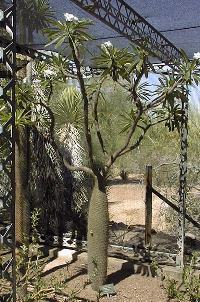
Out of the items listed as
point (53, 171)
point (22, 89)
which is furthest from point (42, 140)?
point (22, 89)

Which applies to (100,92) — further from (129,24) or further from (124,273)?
(124,273)

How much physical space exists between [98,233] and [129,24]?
2.39m

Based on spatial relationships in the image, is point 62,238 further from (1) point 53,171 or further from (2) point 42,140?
(2) point 42,140

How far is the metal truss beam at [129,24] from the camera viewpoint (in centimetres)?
468

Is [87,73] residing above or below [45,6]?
below

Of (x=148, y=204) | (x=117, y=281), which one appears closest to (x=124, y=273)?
(x=117, y=281)

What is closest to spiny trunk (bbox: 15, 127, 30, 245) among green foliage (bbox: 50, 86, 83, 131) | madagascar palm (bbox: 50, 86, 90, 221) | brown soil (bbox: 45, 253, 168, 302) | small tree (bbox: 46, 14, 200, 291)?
brown soil (bbox: 45, 253, 168, 302)

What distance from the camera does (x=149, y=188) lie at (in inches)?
197

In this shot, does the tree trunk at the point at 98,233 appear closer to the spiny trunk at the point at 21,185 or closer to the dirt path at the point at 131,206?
the spiny trunk at the point at 21,185

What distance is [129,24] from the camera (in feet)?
17.1

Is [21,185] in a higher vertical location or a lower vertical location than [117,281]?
higher

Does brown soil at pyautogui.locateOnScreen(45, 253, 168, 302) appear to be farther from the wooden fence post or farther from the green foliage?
the green foliage

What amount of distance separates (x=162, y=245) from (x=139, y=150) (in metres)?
5.84

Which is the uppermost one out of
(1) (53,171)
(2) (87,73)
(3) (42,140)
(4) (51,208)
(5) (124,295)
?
(2) (87,73)
